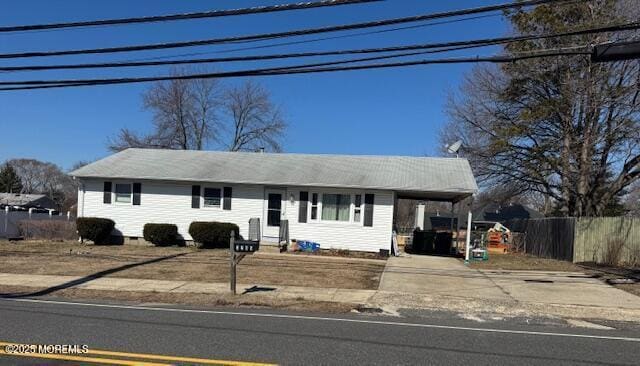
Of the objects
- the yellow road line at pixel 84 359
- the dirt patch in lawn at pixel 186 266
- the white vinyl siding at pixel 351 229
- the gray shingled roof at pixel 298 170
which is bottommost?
the dirt patch in lawn at pixel 186 266

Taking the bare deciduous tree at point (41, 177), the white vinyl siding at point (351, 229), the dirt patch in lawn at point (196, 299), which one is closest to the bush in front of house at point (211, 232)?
the white vinyl siding at point (351, 229)

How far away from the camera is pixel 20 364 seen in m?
6.38

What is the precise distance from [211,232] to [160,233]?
2.21 meters

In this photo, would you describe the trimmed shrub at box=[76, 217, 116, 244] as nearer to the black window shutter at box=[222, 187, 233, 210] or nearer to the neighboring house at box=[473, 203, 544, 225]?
the black window shutter at box=[222, 187, 233, 210]

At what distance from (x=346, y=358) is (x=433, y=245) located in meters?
20.0

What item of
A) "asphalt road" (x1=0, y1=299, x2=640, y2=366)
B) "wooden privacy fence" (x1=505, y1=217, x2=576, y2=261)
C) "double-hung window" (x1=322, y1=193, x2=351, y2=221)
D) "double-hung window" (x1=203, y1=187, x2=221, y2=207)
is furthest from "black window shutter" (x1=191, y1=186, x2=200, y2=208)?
"wooden privacy fence" (x1=505, y1=217, x2=576, y2=261)

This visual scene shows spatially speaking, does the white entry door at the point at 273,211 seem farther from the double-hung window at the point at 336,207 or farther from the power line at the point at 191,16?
the power line at the point at 191,16

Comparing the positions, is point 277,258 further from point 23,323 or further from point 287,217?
point 23,323

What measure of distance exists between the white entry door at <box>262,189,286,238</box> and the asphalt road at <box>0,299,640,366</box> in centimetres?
1283

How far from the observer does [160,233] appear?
2353 centimetres

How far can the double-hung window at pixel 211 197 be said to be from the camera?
79.7ft

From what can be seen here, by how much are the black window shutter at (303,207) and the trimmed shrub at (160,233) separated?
5.20 metres

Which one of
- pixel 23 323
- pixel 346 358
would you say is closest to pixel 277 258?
pixel 23 323

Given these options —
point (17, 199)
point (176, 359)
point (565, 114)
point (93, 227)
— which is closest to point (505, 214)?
point (565, 114)
